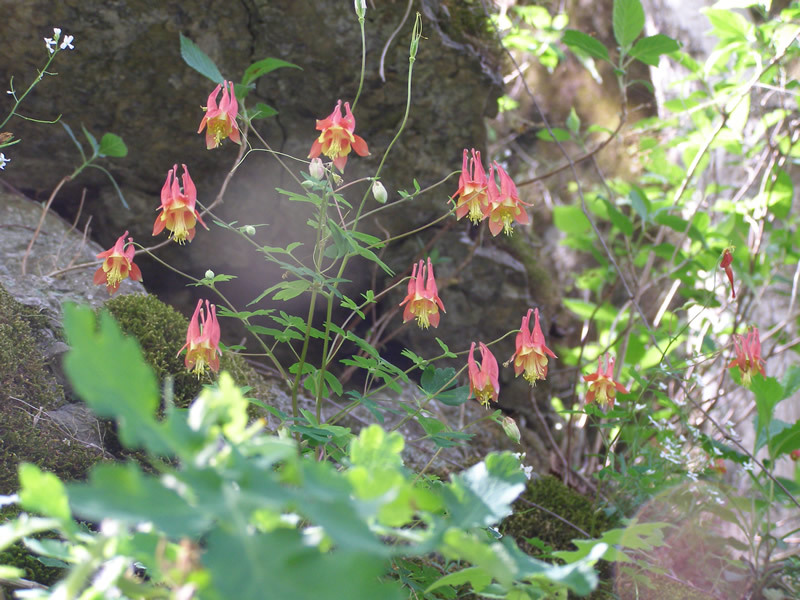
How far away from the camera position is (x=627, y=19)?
234 cm

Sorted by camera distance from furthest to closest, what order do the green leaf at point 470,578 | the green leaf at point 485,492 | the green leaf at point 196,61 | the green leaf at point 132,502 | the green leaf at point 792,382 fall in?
the green leaf at point 792,382 → the green leaf at point 196,61 → the green leaf at point 470,578 → the green leaf at point 485,492 → the green leaf at point 132,502

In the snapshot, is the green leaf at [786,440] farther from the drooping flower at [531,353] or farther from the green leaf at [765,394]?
the drooping flower at [531,353]

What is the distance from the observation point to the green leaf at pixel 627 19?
7.62ft

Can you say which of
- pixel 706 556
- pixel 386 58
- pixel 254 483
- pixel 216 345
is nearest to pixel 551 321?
pixel 706 556

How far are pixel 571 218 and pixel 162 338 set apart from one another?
→ 212 centimetres

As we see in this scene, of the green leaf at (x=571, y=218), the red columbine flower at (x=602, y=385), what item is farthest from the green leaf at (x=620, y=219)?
the red columbine flower at (x=602, y=385)

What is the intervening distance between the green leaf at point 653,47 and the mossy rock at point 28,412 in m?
2.20

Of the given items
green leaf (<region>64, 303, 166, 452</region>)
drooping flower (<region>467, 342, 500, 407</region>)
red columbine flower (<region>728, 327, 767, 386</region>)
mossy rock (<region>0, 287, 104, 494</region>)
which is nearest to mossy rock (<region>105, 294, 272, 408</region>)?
mossy rock (<region>0, 287, 104, 494</region>)

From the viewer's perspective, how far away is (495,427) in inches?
104

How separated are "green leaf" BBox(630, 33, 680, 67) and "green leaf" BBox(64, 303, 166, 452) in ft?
7.50

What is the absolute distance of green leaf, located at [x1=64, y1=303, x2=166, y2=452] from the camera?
449 millimetres

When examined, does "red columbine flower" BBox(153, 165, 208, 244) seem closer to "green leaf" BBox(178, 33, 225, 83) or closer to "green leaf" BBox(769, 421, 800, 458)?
"green leaf" BBox(178, 33, 225, 83)

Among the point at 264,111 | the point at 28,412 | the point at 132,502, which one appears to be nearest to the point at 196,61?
the point at 264,111

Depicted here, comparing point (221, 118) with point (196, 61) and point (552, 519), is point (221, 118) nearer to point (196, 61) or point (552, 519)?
point (196, 61)
